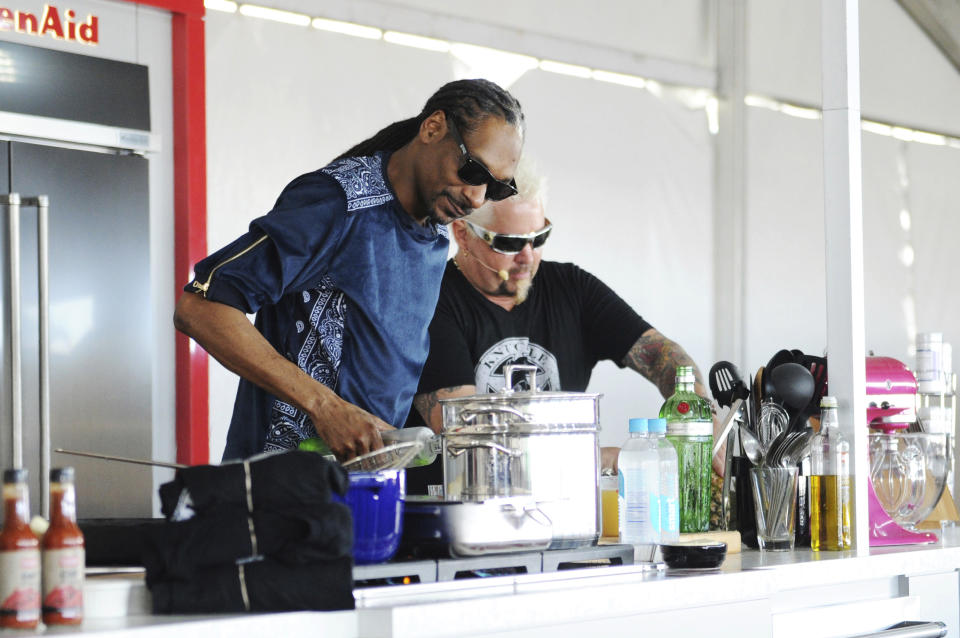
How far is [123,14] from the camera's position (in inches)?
142

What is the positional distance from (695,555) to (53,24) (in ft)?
8.53

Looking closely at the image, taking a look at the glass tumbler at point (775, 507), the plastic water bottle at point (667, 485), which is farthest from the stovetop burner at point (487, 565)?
the glass tumbler at point (775, 507)

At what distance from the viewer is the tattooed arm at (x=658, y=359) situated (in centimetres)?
330

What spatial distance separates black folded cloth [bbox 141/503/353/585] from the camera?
1.18m

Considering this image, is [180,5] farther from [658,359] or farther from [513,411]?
[513,411]

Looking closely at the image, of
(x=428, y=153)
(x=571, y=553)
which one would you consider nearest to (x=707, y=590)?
(x=571, y=553)

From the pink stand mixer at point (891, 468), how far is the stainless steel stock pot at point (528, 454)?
0.77m

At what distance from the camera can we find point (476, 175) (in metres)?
1.90

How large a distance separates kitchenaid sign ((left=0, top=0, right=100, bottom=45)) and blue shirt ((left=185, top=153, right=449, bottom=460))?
1797 mm

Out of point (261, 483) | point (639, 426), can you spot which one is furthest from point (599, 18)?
point (261, 483)

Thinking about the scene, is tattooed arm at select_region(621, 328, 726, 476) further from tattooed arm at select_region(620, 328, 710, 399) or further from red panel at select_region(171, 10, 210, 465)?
red panel at select_region(171, 10, 210, 465)

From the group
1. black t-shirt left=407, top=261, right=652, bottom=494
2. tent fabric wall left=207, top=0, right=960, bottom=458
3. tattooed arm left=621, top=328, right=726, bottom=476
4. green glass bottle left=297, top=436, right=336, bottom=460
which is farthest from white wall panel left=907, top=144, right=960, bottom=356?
green glass bottle left=297, top=436, right=336, bottom=460

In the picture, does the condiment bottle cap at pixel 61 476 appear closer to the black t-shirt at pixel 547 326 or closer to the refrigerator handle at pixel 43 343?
the refrigerator handle at pixel 43 343

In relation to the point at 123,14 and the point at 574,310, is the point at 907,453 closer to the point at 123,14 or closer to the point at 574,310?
the point at 574,310
